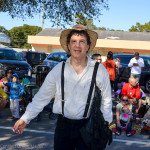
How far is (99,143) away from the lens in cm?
241

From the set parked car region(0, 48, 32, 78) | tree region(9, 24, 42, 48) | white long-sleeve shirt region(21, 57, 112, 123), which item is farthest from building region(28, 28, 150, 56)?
tree region(9, 24, 42, 48)

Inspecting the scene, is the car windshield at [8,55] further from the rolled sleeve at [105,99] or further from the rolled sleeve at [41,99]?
the rolled sleeve at [105,99]

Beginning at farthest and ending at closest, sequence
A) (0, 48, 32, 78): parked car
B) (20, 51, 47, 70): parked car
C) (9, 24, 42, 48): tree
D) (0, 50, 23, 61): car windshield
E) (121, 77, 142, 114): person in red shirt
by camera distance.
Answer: (9, 24, 42, 48): tree
(20, 51, 47, 70): parked car
(0, 50, 23, 61): car windshield
(0, 48, 32, 78): parked car
(121, 77, 142, 114): person in red shirt

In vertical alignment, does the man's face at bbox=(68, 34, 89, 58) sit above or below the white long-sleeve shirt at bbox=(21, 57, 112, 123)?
above

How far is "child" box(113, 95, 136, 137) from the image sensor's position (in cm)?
625

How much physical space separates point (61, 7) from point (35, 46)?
34.0 m

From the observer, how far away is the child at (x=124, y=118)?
6250mm

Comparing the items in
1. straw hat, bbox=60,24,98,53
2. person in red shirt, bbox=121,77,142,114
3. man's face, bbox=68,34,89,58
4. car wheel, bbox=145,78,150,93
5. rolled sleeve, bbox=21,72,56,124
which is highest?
straw hat, bbox=60,24,98,53

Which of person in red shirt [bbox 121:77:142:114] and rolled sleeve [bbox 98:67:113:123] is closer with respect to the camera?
rolled sleeve [bbox 98:67:113:123]

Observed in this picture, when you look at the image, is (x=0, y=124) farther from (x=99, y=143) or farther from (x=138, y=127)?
(x=99, y=143)

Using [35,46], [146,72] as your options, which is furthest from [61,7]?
[35,46]

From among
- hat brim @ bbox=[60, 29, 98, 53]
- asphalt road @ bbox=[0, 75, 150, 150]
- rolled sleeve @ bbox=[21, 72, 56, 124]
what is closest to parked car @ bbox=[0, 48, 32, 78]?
asphalt road @ bbox=[0, 75, 150, 150]

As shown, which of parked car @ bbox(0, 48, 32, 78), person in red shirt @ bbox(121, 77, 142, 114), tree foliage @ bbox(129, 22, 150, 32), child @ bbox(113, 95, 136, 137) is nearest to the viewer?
child @ bbox(113, 95, 136, 137)

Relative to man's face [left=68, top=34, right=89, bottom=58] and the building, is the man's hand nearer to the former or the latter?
man's face [left=68, top=34, right=89, bottom=58]
